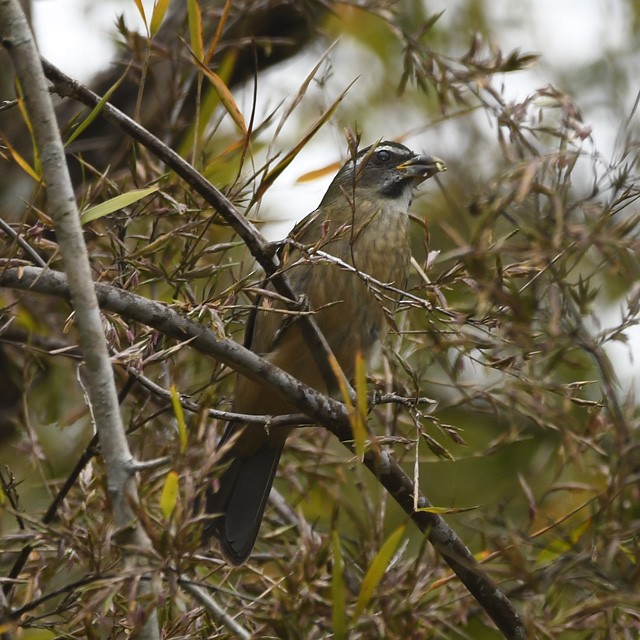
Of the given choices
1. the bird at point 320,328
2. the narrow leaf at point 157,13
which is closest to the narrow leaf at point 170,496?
the narrow leaf at point 157,13

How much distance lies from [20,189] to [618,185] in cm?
284

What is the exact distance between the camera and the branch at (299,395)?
2154 millimetres

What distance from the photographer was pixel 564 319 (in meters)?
1.95

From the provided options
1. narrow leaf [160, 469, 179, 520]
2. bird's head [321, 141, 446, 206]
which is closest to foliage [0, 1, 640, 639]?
narrow leaf [160, 469, 179, 520]

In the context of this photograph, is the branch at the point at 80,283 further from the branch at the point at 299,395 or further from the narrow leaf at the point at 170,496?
the branch at the point at 299,395

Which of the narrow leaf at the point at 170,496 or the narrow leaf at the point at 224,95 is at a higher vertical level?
the narrow leaf at the point at 224,95

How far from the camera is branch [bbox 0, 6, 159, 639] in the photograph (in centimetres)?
185

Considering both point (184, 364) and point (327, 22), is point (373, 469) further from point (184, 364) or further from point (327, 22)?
point (327, 22)

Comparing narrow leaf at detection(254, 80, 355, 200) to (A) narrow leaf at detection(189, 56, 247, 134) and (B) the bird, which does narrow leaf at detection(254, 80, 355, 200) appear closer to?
(A) narrow leaf at detection(189, 56, 247, 134)

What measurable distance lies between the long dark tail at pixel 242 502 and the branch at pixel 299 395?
1.99 feet

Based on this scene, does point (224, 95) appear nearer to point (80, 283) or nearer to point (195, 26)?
point (195, 26)

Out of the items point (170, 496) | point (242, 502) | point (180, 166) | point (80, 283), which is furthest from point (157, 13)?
point (242, 502)

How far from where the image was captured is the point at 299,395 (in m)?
2.59

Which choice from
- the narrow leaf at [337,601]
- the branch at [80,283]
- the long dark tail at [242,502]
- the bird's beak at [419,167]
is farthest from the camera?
the bird's beak at [419,167]
